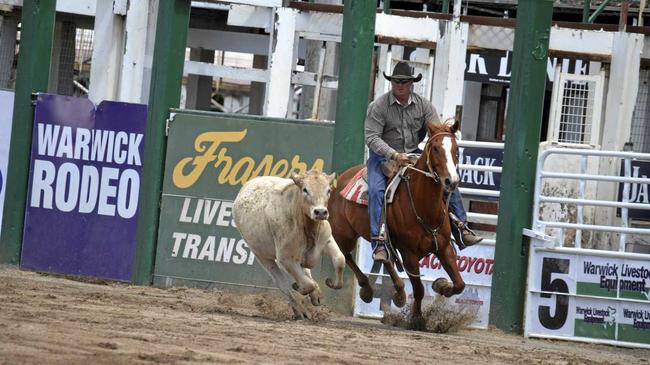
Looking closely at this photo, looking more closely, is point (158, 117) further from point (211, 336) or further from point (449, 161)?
point (211, 336)

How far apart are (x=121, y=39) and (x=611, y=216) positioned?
9.54 m

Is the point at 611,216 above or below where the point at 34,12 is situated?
below

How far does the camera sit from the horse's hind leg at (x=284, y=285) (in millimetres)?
13609

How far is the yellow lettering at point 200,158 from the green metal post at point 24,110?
2.18 metres

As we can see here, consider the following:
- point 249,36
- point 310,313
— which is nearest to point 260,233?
point 310,313

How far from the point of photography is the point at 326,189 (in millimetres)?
12992

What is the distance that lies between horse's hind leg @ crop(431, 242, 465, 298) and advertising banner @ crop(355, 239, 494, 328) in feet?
4.59

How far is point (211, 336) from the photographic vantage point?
10836 millimetres

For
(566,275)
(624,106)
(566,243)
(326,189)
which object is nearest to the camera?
(326,189)

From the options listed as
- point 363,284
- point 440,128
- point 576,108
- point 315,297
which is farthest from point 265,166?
point 576,108

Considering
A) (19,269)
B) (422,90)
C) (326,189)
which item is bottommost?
(19,269)

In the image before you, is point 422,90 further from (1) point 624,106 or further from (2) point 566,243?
(2) point 566,243

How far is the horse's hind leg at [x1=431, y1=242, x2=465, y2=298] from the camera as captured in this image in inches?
523

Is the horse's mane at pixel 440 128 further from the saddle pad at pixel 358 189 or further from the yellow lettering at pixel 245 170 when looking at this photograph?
the yellow lettering at pixel 245 170
